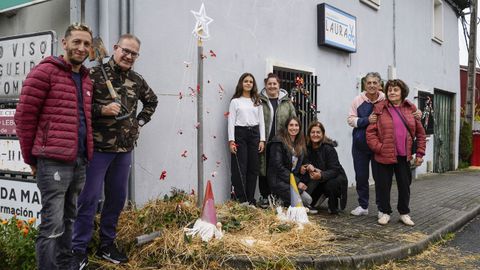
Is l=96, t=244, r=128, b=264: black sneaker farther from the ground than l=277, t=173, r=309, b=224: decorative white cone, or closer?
closer

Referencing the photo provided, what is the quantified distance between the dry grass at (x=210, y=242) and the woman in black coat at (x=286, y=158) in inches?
28.3

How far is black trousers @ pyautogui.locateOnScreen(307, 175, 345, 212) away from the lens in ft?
18.2

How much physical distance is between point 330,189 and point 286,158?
2.16ft

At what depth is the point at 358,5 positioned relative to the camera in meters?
8.70

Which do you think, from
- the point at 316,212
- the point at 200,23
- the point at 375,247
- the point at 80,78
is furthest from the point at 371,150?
the point at 80,78

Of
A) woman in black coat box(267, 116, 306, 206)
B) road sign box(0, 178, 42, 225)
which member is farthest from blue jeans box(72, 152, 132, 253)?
woman in black coat box(267, 116, 306, 206)

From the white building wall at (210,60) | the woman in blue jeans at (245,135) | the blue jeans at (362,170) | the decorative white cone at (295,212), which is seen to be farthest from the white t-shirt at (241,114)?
the blue jeans at (362,170)

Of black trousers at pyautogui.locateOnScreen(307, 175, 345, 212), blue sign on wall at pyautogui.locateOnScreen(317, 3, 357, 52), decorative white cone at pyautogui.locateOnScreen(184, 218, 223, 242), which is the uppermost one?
blue sign on wall at pyautogui.locateOnScreen(317, 3, 357, 52)

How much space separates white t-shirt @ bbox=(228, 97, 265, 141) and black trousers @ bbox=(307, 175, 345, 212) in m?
1.08

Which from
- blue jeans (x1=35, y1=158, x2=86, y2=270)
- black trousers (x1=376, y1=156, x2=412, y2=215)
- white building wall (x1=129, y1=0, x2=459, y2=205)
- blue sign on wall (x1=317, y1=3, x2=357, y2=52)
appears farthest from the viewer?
blue sign on wall (x1=317, y1=3, x2=357, y2=52)

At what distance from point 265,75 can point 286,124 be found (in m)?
1.08

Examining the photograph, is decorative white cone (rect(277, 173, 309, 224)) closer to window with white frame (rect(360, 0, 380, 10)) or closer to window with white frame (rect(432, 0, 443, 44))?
window with white frame (rect(360, 0, 380, 10))

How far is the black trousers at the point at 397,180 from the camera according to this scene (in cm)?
512

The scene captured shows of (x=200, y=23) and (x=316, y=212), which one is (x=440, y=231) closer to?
A: (x=316, y=212)
